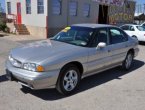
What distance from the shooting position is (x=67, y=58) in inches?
189

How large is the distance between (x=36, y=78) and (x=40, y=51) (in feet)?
2.61

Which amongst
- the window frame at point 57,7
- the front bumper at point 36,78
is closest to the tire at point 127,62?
the front bumper at point 36,78

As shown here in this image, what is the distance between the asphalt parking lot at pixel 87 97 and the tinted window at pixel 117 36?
1.17 metres

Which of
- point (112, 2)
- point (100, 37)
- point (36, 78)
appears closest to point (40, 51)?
point (36, 78)

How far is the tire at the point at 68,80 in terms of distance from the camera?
4.78 metres

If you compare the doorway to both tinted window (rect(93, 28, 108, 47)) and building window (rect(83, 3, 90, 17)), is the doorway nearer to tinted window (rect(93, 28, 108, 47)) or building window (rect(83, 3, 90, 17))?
building window (rect(83, 3, 90, 17))

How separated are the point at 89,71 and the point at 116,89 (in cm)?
83

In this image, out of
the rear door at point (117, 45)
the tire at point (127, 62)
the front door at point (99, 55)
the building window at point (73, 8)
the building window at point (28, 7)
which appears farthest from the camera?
the building window at point (28, 7)

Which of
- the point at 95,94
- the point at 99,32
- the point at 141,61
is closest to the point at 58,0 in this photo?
the point at 141,61

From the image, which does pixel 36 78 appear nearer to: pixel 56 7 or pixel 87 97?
pixel 87 97

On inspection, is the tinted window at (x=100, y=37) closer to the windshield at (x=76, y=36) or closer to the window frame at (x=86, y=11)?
the windshield at (x=76, y=36)

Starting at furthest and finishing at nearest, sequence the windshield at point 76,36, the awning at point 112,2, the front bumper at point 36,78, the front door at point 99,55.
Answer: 1. the awning at point 112,2
2. the windshield at point 76,36
3. the front door at point 99,55
4. the front bumper at point 36,78

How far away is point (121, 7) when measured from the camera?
25094 millimetres

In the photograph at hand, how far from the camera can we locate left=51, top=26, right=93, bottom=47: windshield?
5.64m
